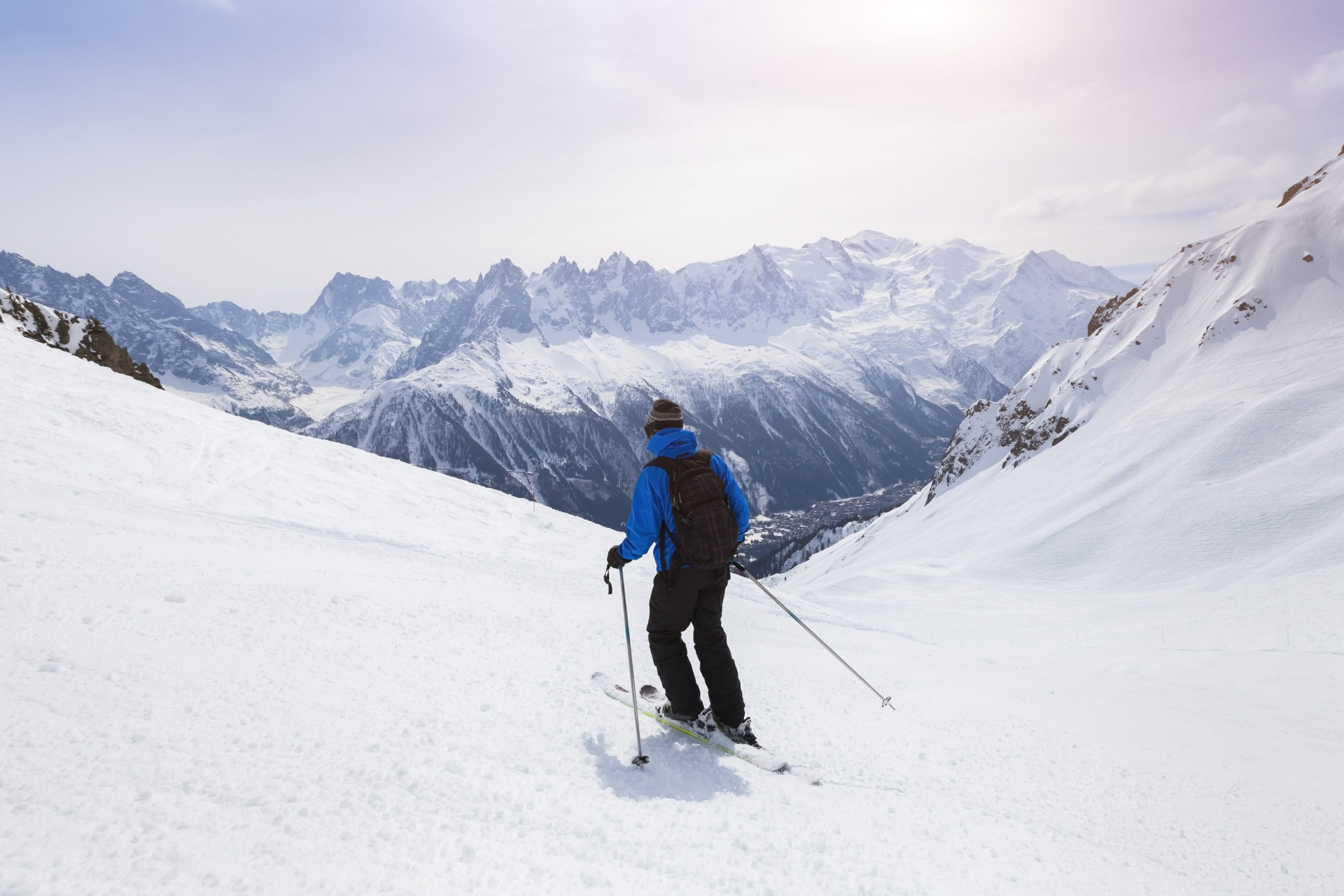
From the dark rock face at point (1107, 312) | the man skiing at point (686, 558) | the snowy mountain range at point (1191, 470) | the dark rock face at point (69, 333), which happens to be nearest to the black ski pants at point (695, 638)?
the man skiing at point (686, 558)

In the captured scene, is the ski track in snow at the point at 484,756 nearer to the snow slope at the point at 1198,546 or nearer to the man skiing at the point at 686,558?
the snow slope at the point at 1198,546

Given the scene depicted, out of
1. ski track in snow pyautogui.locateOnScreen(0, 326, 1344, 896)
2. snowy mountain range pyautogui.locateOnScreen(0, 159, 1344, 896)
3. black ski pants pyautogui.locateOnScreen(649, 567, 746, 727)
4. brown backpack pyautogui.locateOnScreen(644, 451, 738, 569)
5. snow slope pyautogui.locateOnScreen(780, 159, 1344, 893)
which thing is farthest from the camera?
snow slope pyautogui.locateOnScreen(780, 159, 1344, 893)

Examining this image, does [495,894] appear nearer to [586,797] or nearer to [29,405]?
[586,797]

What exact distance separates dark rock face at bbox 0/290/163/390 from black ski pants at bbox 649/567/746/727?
1409 inches

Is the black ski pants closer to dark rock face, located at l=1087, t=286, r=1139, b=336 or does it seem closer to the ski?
the ski

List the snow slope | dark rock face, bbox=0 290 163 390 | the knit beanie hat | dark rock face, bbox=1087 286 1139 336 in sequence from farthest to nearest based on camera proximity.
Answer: dark rock face, bbox=1087 286 1139 336
dark rock face, bbox=0 290 163 390
the snow slope
the knit beanie hat

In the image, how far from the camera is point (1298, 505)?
32.6 meters

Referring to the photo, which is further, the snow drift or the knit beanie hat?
the knit beanie hat

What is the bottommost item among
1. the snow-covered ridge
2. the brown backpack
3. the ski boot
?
the ski boot

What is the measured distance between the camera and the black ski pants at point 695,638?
6.06 metres

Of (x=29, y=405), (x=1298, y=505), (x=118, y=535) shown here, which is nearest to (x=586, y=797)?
(x=118, y=535)

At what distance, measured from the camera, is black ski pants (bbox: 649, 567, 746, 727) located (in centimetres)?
606

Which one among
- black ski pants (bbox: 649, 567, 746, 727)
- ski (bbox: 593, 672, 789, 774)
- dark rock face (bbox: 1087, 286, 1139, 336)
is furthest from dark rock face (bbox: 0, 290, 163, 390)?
dark rock face (bbox: 1087, 286, 1139, 336)

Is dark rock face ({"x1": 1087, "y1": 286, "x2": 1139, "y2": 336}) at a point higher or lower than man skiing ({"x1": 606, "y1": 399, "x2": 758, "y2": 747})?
higher
